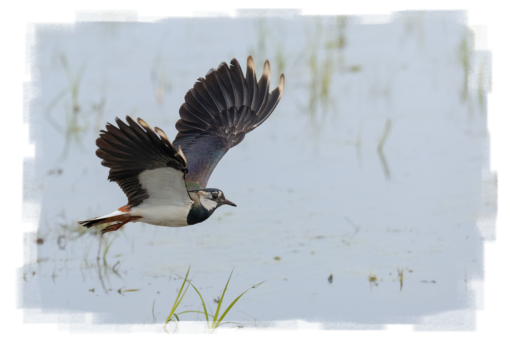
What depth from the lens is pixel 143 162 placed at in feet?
15.4

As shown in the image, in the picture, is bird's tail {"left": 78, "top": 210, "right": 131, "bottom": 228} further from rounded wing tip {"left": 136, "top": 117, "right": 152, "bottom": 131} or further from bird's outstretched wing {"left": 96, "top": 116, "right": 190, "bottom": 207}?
rounded wing tip {"left": 136, "top": 117, "right": 152, "bottom": 131}

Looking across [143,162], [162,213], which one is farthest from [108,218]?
[143,162]

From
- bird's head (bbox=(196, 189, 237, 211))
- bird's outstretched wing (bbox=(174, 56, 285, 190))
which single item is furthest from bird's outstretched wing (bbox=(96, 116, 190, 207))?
bird's outstretched wing (bbox=(174, 56, 285, 190))

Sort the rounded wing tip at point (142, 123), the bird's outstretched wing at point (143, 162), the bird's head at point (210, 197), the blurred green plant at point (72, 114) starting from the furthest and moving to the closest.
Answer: the blurred green plant at point (72, 114) → the bird's head at point (210, 197) → the bird's outstretched wing at point (143, 162) → the rounded wing tip at point (142, 123)

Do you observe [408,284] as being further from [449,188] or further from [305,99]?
[305,99]

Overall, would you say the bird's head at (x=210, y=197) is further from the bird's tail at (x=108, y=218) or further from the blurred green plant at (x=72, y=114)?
the blurred green plant at (x=72, y=114)

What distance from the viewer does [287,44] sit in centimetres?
1102

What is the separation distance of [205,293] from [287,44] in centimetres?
561

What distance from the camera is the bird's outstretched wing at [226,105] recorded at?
240 inches

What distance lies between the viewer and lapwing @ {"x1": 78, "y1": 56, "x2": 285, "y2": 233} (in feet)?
14.9

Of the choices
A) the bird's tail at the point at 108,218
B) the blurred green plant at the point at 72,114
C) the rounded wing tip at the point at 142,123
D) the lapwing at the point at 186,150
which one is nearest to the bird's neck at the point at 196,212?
the lapwing at the point at 186,150

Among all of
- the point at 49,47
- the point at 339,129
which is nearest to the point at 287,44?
the point at 339,129

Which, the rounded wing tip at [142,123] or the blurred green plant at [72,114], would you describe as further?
the blurred green plant at [72,114]

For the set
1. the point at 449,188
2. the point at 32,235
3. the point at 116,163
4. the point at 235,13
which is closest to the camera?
the point at 116,163
